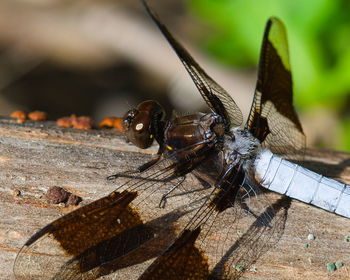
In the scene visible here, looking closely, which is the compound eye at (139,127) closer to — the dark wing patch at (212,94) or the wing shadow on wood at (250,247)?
the dark wing patch at (212,94)

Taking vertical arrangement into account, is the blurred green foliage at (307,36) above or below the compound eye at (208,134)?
above

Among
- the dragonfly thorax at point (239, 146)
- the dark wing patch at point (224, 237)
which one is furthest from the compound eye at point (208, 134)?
the dark wing patch at point (224, 237)

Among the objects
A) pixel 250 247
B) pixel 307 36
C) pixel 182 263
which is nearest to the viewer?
pixel 182 263

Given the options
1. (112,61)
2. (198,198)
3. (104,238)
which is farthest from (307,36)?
(104,238)

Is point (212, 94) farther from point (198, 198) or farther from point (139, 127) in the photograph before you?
point (198, 198)

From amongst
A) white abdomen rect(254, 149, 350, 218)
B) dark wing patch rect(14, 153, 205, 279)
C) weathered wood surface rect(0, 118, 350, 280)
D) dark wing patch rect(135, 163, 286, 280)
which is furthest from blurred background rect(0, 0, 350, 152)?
dark wing patch rect(14, 153, 205, 279)
